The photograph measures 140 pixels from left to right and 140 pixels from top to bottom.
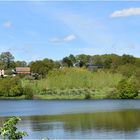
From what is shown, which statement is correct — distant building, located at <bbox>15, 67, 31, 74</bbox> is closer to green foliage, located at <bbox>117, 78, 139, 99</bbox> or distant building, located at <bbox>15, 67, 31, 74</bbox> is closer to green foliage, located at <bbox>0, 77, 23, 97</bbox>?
green foliage, located at <bbox>0, 77, 23, 97</bbox>

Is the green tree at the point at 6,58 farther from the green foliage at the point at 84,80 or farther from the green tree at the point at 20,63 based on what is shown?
the green foliage at the point at 84,80

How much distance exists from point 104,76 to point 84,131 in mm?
77189

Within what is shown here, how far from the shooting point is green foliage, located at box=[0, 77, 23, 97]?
333ft

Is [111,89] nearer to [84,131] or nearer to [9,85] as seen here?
[9,85]

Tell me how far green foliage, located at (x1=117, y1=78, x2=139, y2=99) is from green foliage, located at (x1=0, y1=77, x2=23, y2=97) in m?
21.4

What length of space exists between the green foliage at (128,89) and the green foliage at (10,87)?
Result: 21.4 meters

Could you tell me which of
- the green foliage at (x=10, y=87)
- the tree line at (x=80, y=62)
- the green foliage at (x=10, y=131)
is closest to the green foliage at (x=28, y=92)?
the green foliage at (x=10, y=87)

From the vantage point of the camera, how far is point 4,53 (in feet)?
530

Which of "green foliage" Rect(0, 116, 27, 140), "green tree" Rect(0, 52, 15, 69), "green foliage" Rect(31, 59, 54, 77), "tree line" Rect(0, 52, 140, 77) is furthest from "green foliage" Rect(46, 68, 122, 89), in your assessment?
"green foliage" Rect(0, 116, 27, 140)

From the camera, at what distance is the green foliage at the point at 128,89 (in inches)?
3790

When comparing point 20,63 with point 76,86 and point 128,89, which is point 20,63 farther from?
point 128,89

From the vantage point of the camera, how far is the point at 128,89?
96.1 metres

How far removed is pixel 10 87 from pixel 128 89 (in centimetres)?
2550

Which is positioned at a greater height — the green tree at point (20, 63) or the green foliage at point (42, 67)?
the green tree at point (20, 63)
